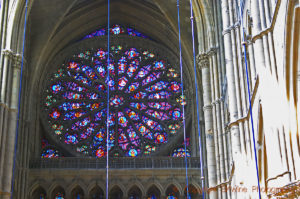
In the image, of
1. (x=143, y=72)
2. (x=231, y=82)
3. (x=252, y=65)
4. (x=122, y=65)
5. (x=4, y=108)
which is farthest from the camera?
(x=122, y=65)

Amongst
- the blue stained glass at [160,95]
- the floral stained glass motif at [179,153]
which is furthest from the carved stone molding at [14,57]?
the floral stained glass motif at [179,153]

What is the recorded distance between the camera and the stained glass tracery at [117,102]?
25234mm

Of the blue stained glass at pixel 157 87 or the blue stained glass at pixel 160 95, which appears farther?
the blue stained glass at pixel 157 87

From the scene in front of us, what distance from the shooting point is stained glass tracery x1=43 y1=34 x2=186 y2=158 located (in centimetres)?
2523

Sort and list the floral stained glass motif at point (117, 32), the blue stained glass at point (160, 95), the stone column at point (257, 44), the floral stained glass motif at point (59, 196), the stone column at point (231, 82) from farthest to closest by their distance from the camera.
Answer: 1. the floral stained glass motif at point (117, 32)
2. the blue stained glass at point (160, 95)
3. the floral stained glass motif at point (59, 196)
4. the stone column at point (231, 82)
5. the stone column at point (257, 44)

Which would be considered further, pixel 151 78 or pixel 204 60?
pixel 151 78

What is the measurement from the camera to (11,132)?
20.2m

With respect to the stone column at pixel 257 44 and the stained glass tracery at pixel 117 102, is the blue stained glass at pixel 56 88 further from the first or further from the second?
the stone column at pixel 257 44

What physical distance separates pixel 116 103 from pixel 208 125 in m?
7.34

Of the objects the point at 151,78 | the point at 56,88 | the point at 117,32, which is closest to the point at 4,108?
the point at 56,88

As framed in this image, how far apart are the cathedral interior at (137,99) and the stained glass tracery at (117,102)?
50 millimetres

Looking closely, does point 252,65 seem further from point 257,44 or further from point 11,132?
point 11,132

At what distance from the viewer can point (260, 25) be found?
1312 cm

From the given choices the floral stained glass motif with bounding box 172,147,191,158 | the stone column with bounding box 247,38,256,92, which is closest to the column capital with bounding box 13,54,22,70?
the floral stained glass motif with bounding box 172,147,191,158
